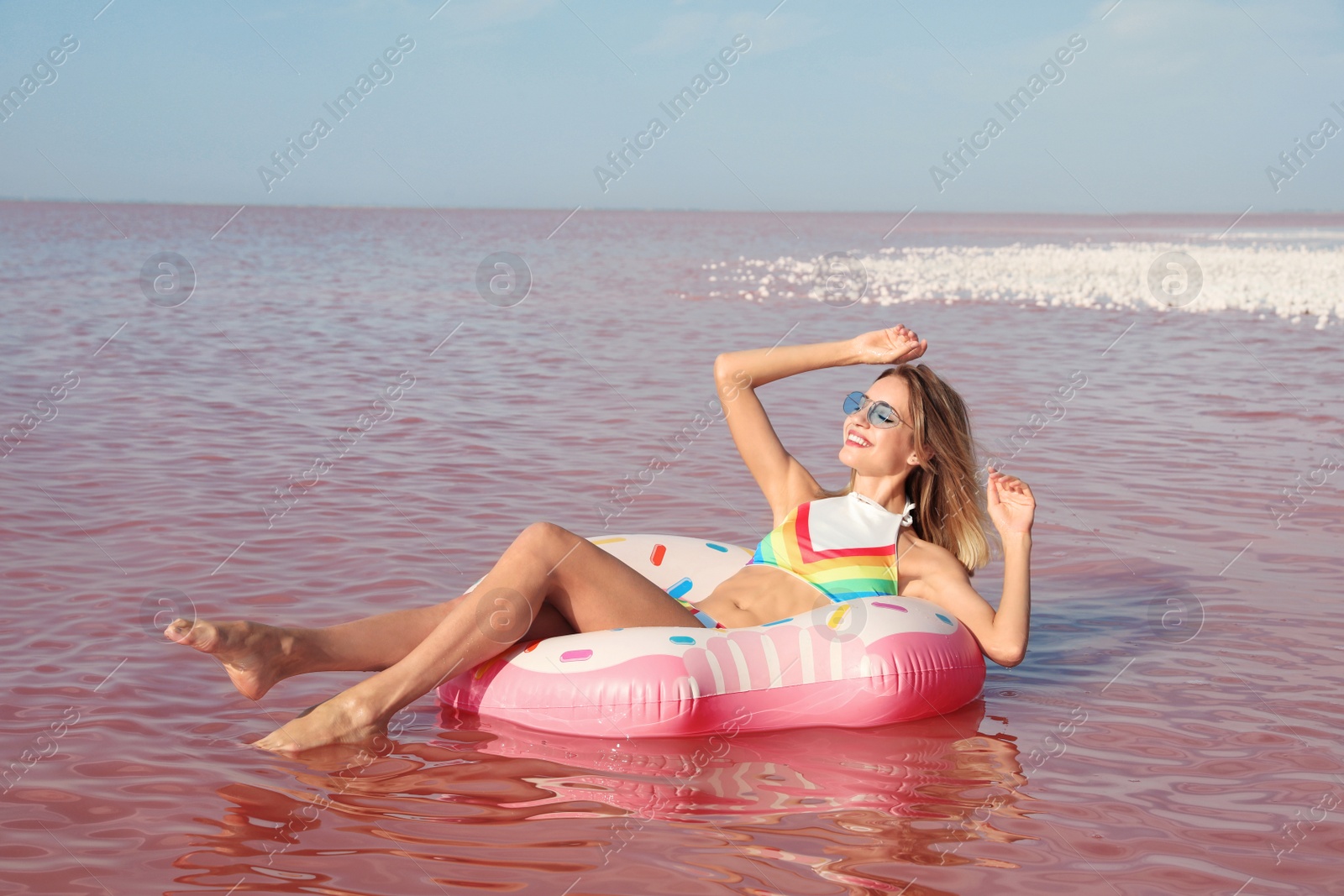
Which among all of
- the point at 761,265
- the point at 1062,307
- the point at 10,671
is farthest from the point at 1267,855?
the point at 761,265

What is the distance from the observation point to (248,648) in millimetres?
3414

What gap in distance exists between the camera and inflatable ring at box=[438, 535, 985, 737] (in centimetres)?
371

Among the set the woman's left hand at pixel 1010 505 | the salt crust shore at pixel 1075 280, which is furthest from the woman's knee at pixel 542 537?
the salt crust shore at pixel 1075 280

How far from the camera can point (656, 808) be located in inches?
131

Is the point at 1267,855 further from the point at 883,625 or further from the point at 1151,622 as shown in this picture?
the point at 1151,622

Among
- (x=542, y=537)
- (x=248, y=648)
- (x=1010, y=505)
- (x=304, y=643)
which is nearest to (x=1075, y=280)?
(x=1010, y=505)

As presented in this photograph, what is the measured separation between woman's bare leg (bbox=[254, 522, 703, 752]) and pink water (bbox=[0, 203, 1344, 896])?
0.15m

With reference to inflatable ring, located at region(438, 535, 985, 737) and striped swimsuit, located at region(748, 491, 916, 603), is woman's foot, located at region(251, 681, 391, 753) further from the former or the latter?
striped swimsuit, located at region(748, 491, 916, 603)

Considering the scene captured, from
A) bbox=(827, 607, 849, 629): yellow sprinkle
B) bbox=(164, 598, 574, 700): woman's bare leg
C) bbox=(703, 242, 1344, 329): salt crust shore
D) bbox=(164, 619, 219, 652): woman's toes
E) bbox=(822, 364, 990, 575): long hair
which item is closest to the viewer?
bbox=(164, 619, 219, 652): woman's toes

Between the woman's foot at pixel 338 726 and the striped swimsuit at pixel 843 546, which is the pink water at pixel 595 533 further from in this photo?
the striped swimsuit at pixel 843 546

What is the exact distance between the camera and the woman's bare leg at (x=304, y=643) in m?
3.33

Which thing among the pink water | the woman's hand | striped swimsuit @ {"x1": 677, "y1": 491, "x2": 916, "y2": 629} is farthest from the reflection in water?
the woman's hand

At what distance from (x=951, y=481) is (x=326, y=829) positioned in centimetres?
231

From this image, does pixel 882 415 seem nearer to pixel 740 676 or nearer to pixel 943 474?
pixel 943 474
